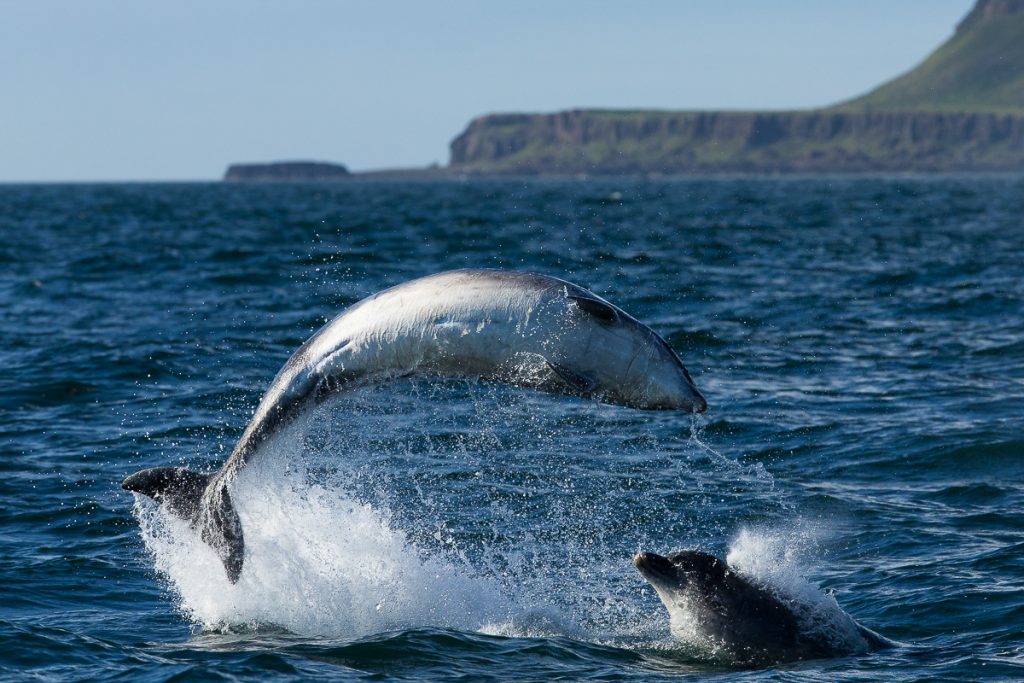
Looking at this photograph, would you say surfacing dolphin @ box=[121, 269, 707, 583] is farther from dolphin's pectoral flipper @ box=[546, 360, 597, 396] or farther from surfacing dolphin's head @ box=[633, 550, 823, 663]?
surfacing dolphin's head @ box=[633, 550, 823, 663]

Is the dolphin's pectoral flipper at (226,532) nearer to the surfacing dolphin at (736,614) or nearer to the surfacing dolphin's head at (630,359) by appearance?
the surfacing dolphin's head at (630,359)

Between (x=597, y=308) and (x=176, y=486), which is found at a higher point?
(x=597, y=308)

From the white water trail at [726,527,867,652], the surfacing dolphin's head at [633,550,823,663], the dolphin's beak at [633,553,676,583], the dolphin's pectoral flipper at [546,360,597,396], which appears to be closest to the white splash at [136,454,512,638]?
the dolphin's beak at [633,553,676,583]

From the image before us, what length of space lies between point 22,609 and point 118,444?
601 centimetres

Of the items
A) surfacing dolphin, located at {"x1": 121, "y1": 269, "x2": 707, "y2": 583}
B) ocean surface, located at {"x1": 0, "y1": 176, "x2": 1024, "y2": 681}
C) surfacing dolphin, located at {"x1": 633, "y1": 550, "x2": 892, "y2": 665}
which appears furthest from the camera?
ocean surface, located at {"x1": 0, "y1": 176, "x2": 1024, "y2": 681}

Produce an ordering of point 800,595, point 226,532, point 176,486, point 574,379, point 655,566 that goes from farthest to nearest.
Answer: point 176,486
point 226,532
point 800,595
point 655,566
point 574,379

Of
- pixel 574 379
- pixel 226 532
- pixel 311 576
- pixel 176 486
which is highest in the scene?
pixel 574 379

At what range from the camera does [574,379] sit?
10.4m

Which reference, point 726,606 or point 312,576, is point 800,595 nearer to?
point 726,606

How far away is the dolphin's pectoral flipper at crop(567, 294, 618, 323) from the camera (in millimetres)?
10219

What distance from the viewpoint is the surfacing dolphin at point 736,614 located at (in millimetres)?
10711

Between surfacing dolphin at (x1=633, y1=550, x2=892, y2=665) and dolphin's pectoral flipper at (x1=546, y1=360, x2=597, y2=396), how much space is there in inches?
54.0

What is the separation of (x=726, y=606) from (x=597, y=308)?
2.57 metres

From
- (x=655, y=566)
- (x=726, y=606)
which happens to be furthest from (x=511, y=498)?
(x=726, y=606)
